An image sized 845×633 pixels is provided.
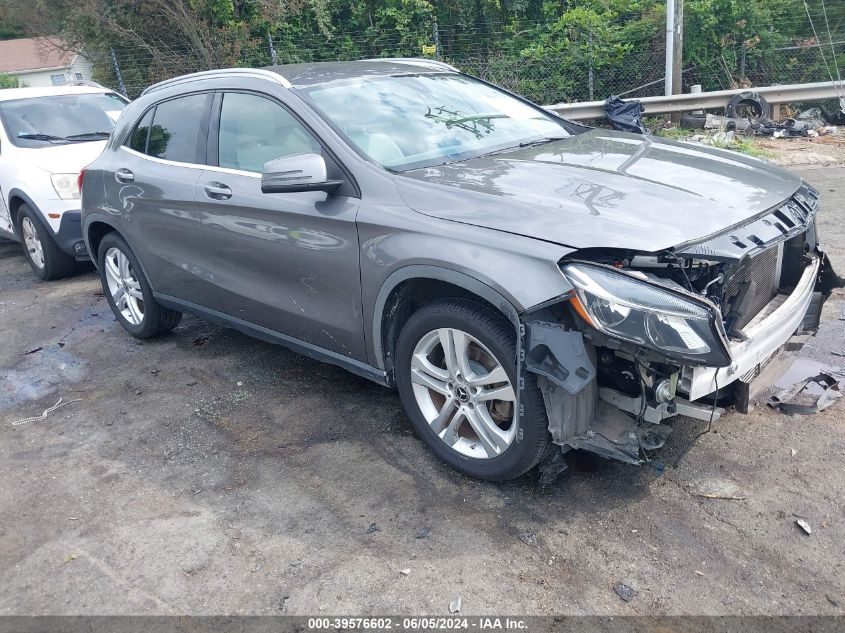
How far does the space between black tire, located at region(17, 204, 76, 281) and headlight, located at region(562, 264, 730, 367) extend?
6.19m

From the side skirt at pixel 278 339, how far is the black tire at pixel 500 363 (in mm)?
273

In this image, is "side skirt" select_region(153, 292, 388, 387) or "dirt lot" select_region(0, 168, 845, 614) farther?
"side skirt" select_region(153, 292, 388, 387)

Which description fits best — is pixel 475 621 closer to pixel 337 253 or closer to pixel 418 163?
pixel 337 253

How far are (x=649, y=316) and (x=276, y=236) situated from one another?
206 centimetres

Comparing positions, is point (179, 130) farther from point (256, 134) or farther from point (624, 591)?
point (624, 591)

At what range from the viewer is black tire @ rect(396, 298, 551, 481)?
2980 mm

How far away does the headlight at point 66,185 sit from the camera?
7.12 meters

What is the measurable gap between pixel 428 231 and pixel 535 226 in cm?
50

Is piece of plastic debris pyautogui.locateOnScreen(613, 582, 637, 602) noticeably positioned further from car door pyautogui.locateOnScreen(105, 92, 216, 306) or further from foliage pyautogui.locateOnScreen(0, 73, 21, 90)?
foliage pyautogui.locateOnScreen(0, 73, 21, 90)

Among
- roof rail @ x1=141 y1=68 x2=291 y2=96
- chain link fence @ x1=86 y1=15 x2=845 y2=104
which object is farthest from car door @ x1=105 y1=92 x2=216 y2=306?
chain link fence @ x1=86 y1=15 x2=845 y2=104

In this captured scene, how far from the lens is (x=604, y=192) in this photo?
3.14 meters

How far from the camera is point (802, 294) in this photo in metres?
3.43

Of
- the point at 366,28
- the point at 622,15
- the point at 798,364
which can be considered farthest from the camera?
the point at 366,28

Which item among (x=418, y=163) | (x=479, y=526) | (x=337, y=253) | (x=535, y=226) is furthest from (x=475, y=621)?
(x=418, y=163)
